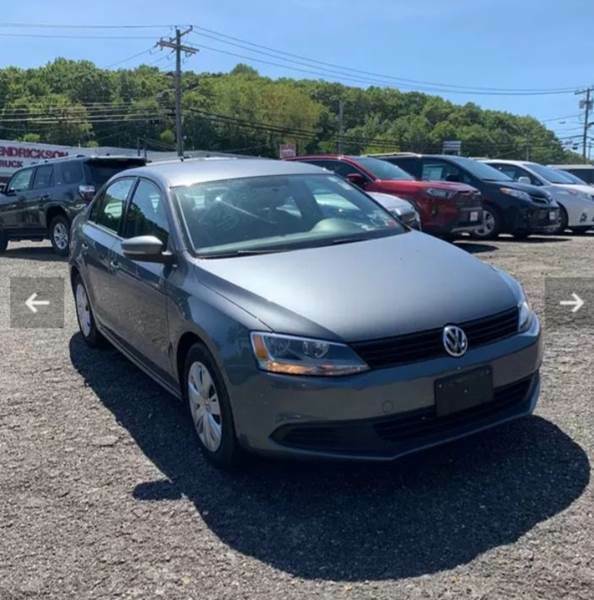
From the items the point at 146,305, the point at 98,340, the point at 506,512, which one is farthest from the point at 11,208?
the point at 506,512

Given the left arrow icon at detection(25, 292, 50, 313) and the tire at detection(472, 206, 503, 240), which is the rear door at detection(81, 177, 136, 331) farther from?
the tire at detection(472, 206, 503, 240)

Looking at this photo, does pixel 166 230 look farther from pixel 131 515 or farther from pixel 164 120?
pixel 164 120

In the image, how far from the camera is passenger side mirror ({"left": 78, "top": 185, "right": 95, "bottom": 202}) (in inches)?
436

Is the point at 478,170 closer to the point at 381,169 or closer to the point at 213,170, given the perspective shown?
the point at 381,169

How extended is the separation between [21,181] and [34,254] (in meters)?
1.44

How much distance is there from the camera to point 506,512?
9.64ft

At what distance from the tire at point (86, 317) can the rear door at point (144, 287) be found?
0.93 metres

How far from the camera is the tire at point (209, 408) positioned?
3248 mm

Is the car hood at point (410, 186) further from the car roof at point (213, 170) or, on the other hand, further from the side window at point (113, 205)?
the side window at point (113, 205)

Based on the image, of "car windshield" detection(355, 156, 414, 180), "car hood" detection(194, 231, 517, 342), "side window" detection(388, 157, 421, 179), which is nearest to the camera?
"car hood" detection(194, 231, 517, 342)

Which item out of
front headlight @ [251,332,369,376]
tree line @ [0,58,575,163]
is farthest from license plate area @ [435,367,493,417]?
tree line @ [0,58,575,163]

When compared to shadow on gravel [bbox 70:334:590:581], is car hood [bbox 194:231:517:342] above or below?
above

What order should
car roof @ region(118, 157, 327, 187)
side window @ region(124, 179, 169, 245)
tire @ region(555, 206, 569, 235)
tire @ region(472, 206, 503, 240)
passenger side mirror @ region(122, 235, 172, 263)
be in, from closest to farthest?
passenger side mirror @ region(122, 235, 172, 263) < side window @ region(124, 179, 169, 245) < car roof @ region(118, 157, 327, 187) < tire @ region(472, 206, 503, 240) < tire @ region(555, 206, 569, 235)

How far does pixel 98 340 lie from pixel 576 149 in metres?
96.5
